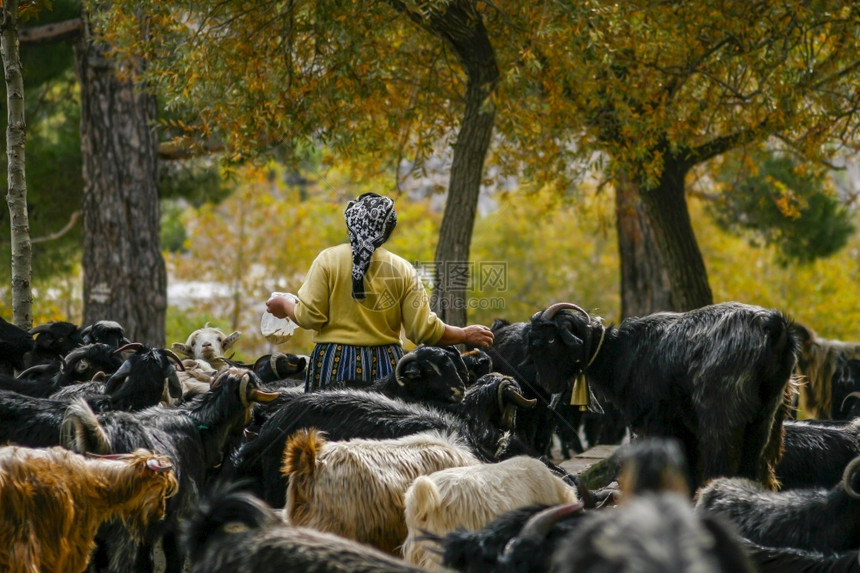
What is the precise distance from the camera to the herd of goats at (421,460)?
3949 mm

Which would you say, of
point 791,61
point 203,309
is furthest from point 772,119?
point 203,309

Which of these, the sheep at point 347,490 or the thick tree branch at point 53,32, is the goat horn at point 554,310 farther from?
the thick tree branch at point 53,32

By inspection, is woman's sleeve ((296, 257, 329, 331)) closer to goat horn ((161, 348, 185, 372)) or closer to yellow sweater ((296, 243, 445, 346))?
yellow sweater ((296, 243, 445, 346))

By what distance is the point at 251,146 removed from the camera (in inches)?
434

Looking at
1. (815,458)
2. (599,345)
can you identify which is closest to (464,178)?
(599,345)

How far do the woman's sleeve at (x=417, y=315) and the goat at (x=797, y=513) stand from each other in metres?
2.32

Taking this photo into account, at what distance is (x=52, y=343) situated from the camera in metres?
9.98

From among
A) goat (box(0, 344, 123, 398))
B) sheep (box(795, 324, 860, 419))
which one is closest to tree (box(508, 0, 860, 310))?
sheep (box(795, 324, 860, 419))

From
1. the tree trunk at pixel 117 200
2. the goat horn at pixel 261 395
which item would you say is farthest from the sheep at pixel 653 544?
the tree trunk at pixel 117 200

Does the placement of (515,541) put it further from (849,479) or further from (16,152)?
(16,152)

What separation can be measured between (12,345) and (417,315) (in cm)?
416

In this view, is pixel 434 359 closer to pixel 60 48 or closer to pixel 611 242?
pixel 60 48

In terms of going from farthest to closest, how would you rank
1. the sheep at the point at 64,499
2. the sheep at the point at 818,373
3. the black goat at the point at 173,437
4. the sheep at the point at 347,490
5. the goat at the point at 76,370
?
1. the sheep at the point at 818,373
2. the goat at the point at 76,370
3. the black goat at the point at 173,437
4. the sheep at the point at 347,490
5. the sheep at the point at 64,499

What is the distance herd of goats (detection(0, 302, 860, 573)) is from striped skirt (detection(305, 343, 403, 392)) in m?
0.14
